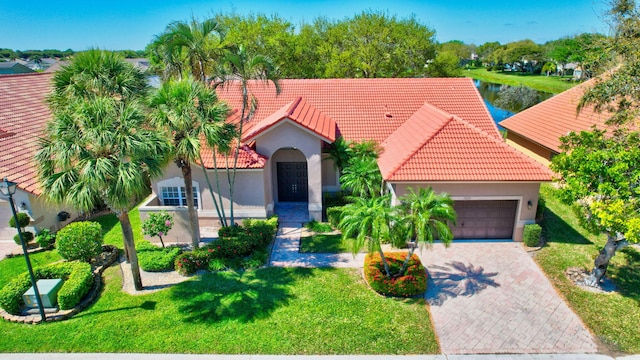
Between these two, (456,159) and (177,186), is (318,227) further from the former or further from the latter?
(177,186)

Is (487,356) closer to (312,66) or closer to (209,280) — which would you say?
(209,280)

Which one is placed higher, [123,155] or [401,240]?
[123,155]

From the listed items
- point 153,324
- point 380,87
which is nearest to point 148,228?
point 153,324

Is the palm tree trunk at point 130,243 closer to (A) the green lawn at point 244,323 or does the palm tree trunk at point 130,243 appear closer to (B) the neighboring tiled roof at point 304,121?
(A) the green lawn at point 244,323

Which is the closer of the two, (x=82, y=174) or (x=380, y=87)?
(x=82, y=174)

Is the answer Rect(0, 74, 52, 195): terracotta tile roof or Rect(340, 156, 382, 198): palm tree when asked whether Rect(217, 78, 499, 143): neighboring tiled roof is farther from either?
Rect(0, 74, 52, 195): terracotta tile roof

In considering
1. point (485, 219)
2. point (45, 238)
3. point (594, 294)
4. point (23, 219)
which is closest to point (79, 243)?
point (45, 238)

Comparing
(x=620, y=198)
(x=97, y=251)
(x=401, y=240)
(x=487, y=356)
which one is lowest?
(x=487, y=356)
